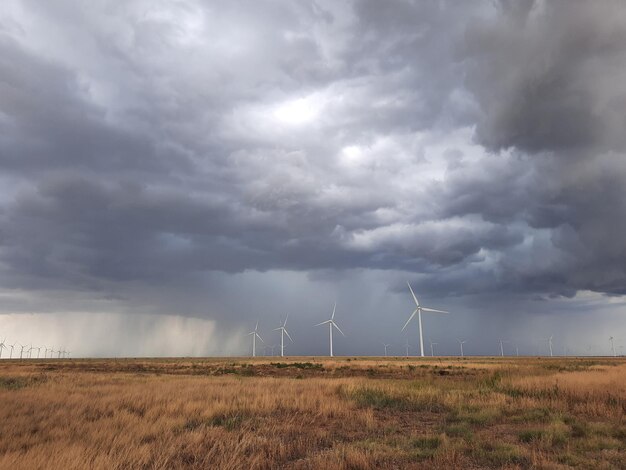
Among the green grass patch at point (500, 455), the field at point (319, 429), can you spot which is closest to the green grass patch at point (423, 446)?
the field at point (319, 429)

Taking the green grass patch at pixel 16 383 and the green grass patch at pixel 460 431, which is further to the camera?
the green grass patch at pixel 16 383

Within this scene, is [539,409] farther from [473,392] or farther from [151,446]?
[151,446]

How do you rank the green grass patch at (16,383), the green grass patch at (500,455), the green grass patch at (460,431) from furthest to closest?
the green grass patch at (16,383) → the green grass patch at (460,431) → the green grass patch at (500,455)

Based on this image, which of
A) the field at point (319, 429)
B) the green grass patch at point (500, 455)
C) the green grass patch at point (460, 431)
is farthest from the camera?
the green grass patch at point (460, 431)

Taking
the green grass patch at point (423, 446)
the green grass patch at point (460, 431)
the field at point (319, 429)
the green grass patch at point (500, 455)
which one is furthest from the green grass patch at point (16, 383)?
the green grass patch at point (500, 455)

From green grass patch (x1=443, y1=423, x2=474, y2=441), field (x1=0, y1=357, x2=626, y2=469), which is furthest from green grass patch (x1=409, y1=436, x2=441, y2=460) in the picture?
green grass patch (x1=443, y1=423, x2=474, y2=441)

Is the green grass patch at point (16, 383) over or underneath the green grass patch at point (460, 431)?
over

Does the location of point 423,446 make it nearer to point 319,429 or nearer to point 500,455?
point 500,455

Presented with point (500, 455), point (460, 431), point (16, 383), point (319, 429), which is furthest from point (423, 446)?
point (16, 383)

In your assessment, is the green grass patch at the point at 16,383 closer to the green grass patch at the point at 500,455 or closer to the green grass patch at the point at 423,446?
the green grass patch at the point at 423,446

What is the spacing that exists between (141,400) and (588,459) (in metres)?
17.4

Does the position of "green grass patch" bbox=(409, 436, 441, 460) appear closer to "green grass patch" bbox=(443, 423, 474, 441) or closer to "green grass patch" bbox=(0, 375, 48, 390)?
"green grass patch" bbox=(443, 423, 474, 441)

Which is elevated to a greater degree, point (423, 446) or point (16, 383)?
point (16, 383)

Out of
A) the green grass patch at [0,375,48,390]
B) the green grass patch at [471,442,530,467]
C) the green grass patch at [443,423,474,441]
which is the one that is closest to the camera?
the green grass patch at [471,442,530,467]
